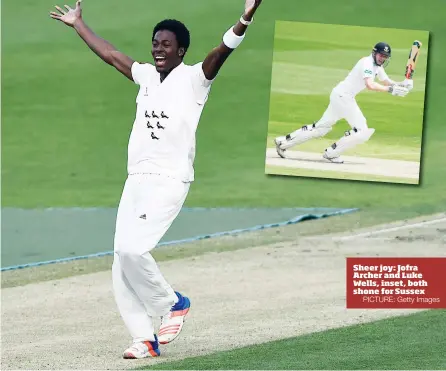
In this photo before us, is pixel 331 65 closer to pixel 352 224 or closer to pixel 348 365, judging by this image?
pixel 352 224

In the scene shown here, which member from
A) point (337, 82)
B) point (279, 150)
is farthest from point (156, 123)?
point (337, 82)

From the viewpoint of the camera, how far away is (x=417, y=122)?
54.7 ft

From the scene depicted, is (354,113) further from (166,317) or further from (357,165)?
(166,317)

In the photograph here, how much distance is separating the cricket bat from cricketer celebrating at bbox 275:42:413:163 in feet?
0.56

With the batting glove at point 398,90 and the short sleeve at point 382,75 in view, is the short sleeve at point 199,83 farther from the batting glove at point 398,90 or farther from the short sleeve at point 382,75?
the batting glove at point 398,90

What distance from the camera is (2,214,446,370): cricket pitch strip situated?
9.94m

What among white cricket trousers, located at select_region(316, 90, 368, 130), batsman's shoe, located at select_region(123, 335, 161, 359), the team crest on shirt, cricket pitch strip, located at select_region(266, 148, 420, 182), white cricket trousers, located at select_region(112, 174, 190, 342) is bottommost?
batsman's shoe, located at select_region(123, 335, 161, 359)

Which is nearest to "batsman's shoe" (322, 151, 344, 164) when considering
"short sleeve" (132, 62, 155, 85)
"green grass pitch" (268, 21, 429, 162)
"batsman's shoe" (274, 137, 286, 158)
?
"green grass pitch" (268, 21, 429, 162)

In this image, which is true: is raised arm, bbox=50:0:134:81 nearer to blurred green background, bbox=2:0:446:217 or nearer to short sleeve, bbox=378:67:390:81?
blurred green background, bbox=2:0:446:217

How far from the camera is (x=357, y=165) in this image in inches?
645

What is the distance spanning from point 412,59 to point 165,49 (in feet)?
25.5

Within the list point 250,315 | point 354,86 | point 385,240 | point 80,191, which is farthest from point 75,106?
point 250,315

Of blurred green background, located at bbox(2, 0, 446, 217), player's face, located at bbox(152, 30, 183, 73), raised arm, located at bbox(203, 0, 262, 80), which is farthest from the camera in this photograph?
blurred green background, located at bbox(2, 0, 446, 217)
